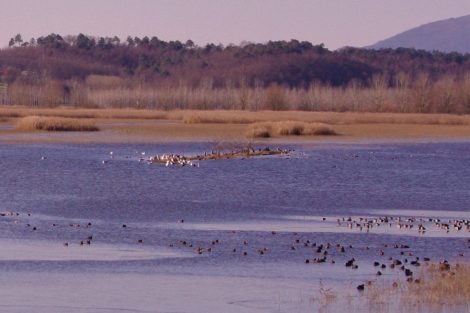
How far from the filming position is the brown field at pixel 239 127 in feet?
168

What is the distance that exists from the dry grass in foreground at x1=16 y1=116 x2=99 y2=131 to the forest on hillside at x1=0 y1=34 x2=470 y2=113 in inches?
1133

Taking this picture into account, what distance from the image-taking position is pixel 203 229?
18484mm

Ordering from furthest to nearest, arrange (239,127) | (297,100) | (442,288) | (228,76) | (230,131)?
1. (228,76)
2. (297,100)
3. (239,127)
4. (230,131)
5. (442,288)

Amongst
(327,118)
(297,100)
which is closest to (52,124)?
(327,118)

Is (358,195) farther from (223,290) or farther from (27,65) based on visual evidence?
(27,65)

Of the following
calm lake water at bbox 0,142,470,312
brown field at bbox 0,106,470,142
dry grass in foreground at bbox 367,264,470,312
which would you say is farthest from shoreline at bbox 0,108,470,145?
dry grass in foreground at bbox 367,264,470,312

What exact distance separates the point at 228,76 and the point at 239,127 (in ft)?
252

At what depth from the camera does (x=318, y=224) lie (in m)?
19.4

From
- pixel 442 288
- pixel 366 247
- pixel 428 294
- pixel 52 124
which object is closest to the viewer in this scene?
pixel 428 294

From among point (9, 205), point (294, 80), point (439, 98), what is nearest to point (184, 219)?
point (9, 205)

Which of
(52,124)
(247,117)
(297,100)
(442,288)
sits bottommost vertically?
(247,117)

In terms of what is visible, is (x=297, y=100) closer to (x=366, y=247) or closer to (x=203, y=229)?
(x=203, y=229)

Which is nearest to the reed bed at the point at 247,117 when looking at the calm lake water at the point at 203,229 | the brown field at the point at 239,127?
the brown field at the point at 239,127

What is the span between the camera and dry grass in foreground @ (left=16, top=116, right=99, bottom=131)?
54.0 m
